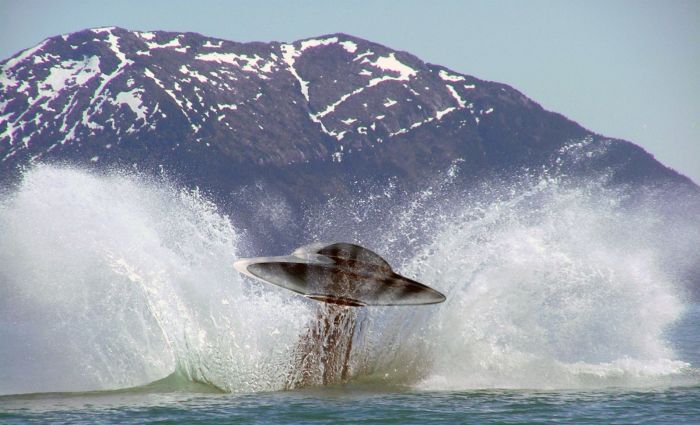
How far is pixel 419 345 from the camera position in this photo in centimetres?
2986

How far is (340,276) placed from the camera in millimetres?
24547

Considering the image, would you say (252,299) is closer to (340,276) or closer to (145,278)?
(145,278)

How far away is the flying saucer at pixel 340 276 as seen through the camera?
24.3 metres

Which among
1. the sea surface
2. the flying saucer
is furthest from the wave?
the flying saucer

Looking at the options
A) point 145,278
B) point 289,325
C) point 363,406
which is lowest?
point 363,406

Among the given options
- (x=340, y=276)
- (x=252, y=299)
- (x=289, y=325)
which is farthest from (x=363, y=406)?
(x=252, y=299)

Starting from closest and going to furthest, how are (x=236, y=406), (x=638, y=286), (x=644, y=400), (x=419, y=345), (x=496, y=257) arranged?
(x=236, y=406) < (x=644, y=400) < (x=419, y=345) < (x=496, y=257) < (x=638, y=286)

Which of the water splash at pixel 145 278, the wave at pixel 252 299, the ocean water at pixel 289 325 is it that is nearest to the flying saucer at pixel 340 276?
the wave at pixel 252 299

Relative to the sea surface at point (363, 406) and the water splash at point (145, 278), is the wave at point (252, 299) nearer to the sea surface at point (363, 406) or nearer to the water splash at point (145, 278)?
the water splash at point (145, 278)

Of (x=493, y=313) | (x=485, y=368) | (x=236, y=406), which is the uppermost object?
(x=493, y=313)

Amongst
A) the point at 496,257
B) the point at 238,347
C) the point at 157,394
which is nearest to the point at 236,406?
the point at 157,394

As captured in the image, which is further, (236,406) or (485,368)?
(485,368)

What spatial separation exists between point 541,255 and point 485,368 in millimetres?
5483

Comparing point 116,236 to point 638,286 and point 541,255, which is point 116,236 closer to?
point 541,255
